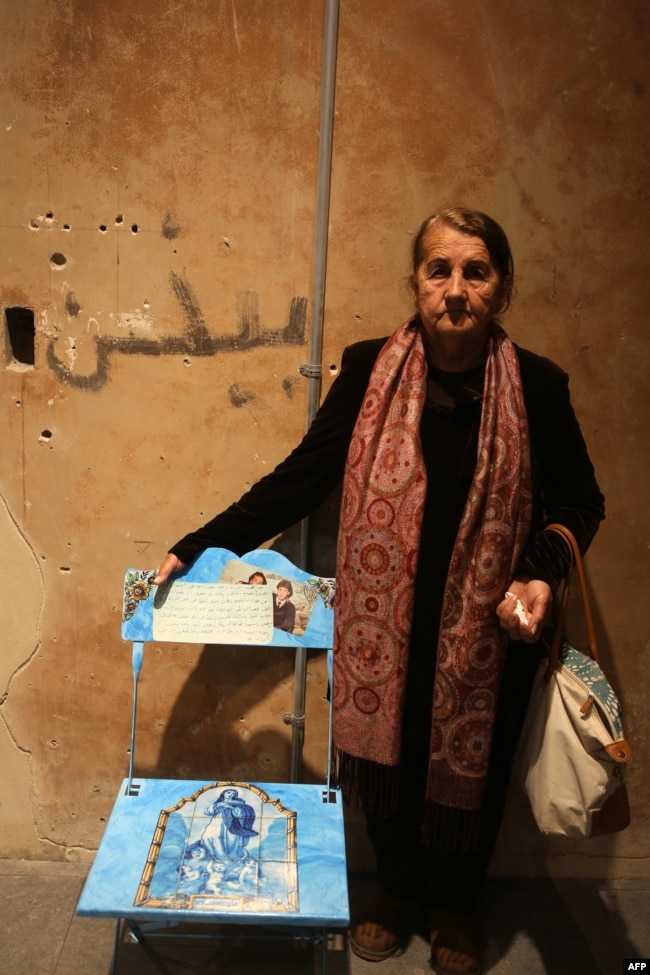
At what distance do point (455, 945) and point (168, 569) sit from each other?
1.35 meters

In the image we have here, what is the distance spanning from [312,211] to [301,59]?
0.39m

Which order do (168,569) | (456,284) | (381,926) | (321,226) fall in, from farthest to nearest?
(381,926) < (321,226) < (168,569) < (456,284)

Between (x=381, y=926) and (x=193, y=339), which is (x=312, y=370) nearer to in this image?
(x=193, y=339)

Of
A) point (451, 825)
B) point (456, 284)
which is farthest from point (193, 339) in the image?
point (451, 825)

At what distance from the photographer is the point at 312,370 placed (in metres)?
2.20

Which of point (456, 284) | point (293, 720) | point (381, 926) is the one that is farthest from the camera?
point (293, 720)

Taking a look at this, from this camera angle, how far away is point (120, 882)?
5.72 ft

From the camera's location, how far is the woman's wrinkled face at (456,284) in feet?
5.89

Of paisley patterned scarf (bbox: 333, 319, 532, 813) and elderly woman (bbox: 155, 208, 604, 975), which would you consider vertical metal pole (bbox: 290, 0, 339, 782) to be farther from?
paisley patterned scarf (bbox: 333, 319, 532, 813)

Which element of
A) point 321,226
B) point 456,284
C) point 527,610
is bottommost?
point 527,610

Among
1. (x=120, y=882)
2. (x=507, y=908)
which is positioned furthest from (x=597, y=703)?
(x=120, y=882)

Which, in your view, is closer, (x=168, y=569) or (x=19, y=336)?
(x=168, y=569)

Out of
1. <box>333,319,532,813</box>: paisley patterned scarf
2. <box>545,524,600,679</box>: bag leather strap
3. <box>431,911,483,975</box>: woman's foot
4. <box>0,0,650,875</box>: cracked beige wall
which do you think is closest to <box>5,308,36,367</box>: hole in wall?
<box>0,0,650,875</box>: cracked beige wall

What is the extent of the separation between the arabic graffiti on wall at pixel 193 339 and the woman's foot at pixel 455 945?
172 cm
